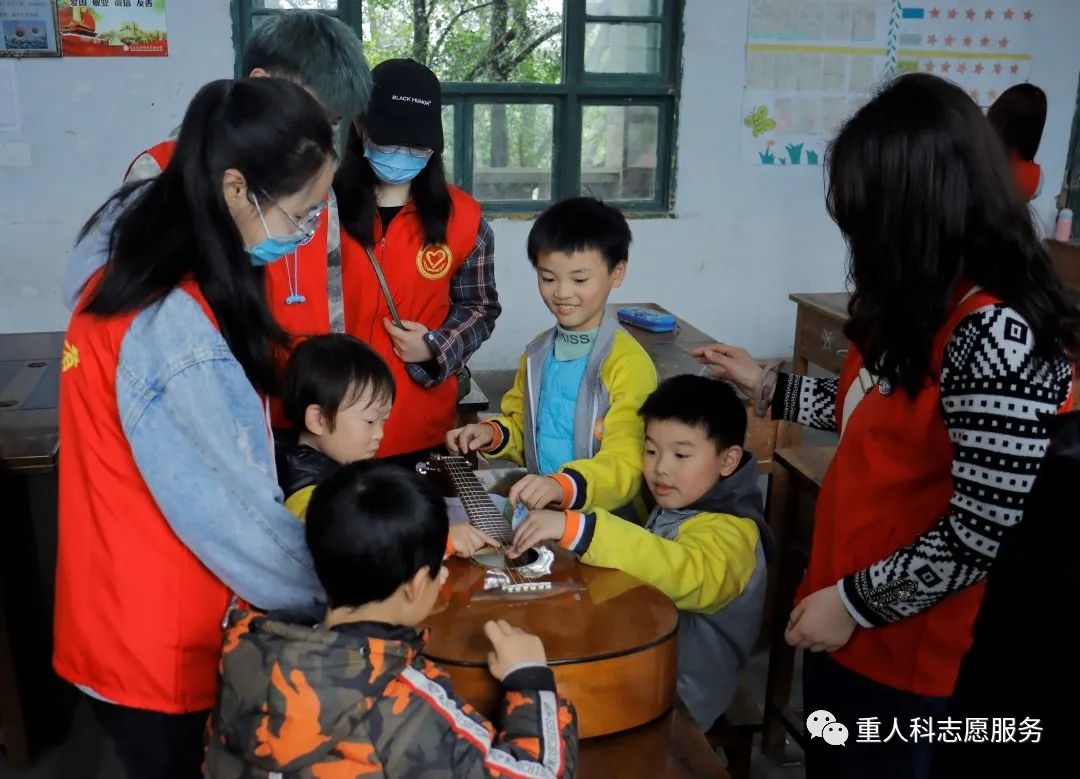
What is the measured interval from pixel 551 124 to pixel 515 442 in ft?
9.86

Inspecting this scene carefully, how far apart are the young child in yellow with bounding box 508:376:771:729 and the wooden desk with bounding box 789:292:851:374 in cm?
203

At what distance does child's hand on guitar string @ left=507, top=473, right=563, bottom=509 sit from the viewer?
5.05 ft

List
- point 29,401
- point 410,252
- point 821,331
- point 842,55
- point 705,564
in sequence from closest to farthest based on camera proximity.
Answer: point 705,564
point 410,252
point 29,401
point 821,331
point 842,55

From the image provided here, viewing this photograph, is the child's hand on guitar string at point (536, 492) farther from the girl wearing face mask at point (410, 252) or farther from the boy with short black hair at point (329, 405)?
the girl wearing face mask at point (410, 252)

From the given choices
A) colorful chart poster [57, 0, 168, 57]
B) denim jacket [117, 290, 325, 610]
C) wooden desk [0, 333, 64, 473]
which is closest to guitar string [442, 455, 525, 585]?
denim jacket [117, 290, 325, 610]

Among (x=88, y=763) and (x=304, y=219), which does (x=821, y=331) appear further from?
(x=304, y=219)

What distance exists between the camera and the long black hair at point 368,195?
1922mm

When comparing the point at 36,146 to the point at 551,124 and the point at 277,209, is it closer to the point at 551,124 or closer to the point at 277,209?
the point at 551,124

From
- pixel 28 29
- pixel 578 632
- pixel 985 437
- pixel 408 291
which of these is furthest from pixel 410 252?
pixel 28 29

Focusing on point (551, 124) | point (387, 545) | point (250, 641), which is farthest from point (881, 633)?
point (551, 124)

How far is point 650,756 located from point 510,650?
0.84ft

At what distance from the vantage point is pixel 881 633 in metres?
1.25

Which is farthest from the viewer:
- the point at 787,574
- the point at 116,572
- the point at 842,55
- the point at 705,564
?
the point at 842,55

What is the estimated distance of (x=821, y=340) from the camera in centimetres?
375
